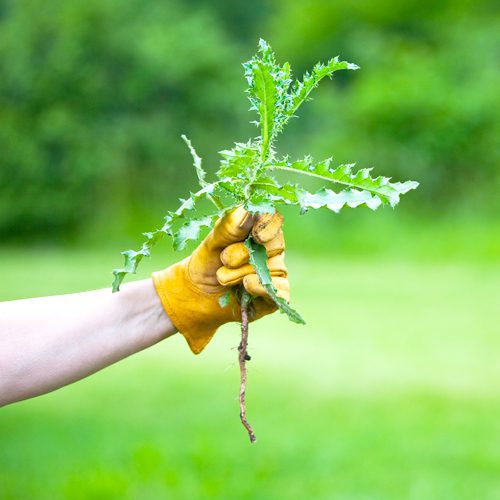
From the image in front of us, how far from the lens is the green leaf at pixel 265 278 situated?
8.72 ft

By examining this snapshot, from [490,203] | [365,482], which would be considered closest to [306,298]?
[490,203]

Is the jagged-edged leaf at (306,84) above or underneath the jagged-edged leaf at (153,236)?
above

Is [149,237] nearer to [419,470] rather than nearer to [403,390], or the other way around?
[419,470]

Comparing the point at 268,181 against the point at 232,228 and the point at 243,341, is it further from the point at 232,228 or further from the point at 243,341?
the point at 243,341

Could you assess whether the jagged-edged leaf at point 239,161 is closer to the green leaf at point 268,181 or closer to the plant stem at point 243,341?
the green leaf at point 268,181

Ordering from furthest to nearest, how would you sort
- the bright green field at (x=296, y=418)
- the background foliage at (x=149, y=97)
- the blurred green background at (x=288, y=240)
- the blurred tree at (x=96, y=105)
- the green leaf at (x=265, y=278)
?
the blurred tree at (x=96, y=105) → the background foliage at (x=149, y=97) → the blurred green background at (x=288, y=240) → the bright green field at (x=296, y=418) → the green leaf at (x=265, y=278)

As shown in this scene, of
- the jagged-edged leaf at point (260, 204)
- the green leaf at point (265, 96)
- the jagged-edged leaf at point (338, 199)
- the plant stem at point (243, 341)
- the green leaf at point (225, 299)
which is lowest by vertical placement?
the plant stem at point (243, 341)

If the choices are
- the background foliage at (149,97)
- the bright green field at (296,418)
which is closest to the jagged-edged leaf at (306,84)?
the bright green field at (296,418)

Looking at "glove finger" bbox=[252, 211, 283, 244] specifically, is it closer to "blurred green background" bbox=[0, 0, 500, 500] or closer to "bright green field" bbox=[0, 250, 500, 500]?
"blurred green background" bbox=[0, 0, 500, 500]

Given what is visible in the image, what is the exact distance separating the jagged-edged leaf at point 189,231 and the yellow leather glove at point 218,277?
0.38ft

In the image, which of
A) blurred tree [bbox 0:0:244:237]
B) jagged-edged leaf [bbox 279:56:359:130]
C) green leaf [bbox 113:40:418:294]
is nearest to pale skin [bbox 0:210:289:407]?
green leaf [bbox 113:40:418:294]

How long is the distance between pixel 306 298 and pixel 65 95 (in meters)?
11.4

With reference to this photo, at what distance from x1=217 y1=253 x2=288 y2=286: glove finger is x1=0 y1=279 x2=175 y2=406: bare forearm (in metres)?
0.28

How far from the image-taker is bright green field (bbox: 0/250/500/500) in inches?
220
